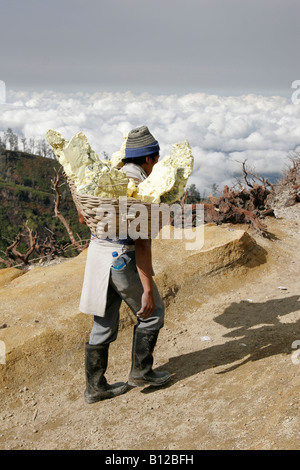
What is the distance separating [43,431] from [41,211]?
61360mm

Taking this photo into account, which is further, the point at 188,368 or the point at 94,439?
the point at 188,368

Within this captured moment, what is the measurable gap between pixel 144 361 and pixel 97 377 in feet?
1.27

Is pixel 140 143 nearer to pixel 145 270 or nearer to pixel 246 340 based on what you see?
pixel 145 270

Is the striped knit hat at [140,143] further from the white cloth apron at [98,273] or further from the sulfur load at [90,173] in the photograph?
the white cloth apron at [98,273]

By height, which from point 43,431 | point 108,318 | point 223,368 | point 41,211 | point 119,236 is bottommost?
point 41,211

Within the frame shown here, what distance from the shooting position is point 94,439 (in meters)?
2.97

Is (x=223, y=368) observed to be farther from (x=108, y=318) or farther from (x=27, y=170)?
(x=27, y=170)

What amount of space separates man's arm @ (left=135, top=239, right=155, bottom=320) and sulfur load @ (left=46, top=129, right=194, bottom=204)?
1.27ft

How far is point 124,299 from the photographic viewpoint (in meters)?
3.19

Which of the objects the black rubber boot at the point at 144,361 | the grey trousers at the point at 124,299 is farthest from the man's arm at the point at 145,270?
the black rubber boot at the point at 144,361

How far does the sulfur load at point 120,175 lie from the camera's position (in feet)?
8.65

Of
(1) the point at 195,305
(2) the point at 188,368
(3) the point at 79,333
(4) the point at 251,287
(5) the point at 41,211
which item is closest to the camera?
(2) the point at 188,368

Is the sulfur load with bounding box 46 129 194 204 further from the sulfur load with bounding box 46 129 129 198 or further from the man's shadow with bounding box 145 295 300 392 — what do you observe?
the man's shadow with bounding box 145 295 300 392

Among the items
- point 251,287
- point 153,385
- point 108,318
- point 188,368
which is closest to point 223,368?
point 188,368
